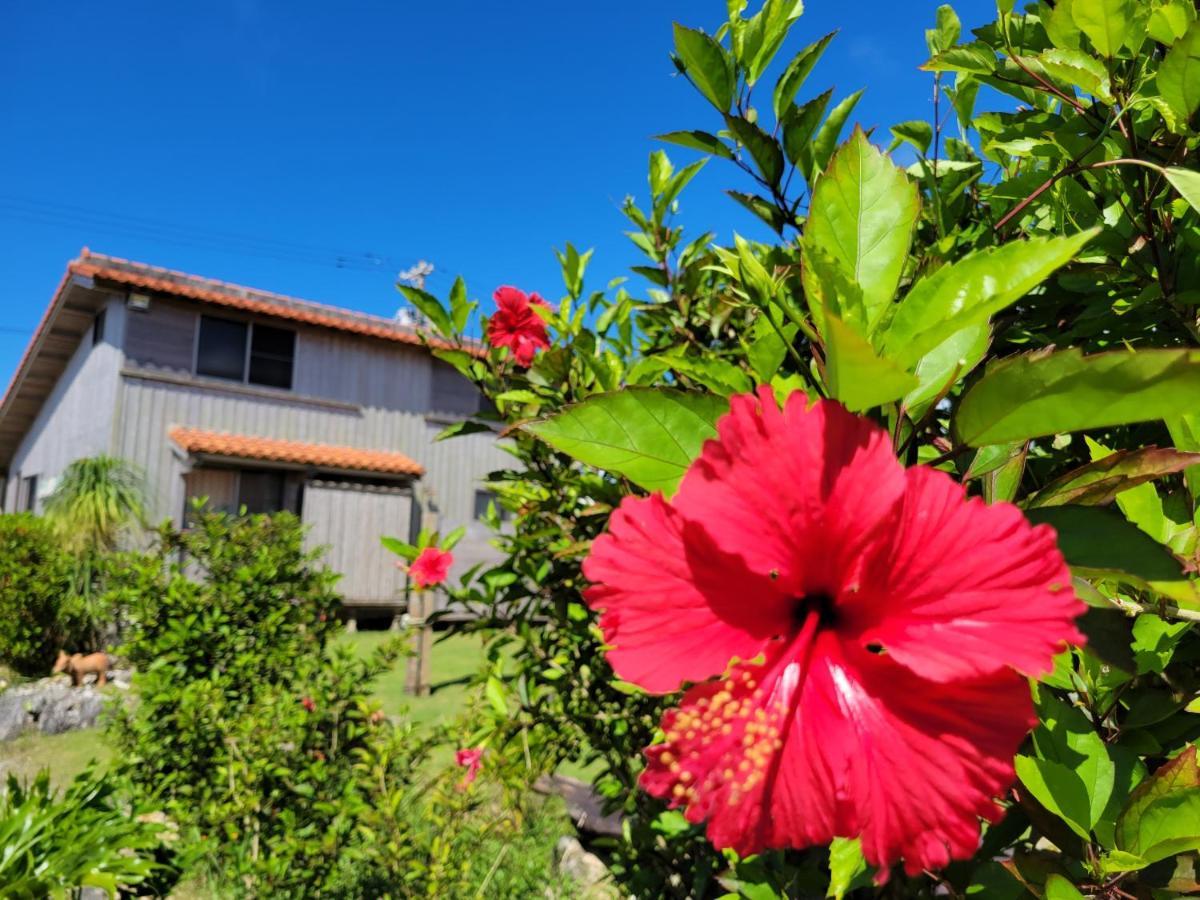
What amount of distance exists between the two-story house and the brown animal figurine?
3701 mm

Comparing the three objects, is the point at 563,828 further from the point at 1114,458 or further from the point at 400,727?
the point at 1114,458

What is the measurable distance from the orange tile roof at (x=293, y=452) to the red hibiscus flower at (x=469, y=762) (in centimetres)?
975

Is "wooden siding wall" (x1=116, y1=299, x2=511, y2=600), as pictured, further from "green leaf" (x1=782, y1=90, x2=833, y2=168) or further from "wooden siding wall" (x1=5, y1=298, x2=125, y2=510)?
"green leaf" (x1=782, y1=90, x2=833, y2=168)

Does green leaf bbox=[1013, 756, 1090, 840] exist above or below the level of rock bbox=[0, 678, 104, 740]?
above

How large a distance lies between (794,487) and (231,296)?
Result: 1373 centimetres

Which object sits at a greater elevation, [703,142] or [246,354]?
[246,354]

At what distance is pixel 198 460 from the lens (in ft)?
38.5

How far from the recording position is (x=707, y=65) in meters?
1.14

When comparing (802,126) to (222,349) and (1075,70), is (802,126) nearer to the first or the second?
(1075,70)

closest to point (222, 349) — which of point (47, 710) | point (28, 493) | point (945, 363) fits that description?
point (47, 710)

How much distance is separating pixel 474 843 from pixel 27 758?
537 centimetres

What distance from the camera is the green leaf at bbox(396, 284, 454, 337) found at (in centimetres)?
195

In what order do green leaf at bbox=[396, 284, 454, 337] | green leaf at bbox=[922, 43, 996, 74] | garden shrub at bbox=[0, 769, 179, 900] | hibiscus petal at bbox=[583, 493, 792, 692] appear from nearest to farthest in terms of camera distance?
hibiscus petal at bbox=[583, 493, 792, 692]
green leaf at bbox=[922, 43, 996, 74]
green leaf at bbox=[396, 284, 454, 337]
garden shrub at bbox=[0, 769, 179, 900]

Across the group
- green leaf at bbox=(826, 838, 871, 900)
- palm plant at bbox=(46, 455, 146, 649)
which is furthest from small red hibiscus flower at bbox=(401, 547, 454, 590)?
palm plant at bbox=(46, 455, 146, 649)
